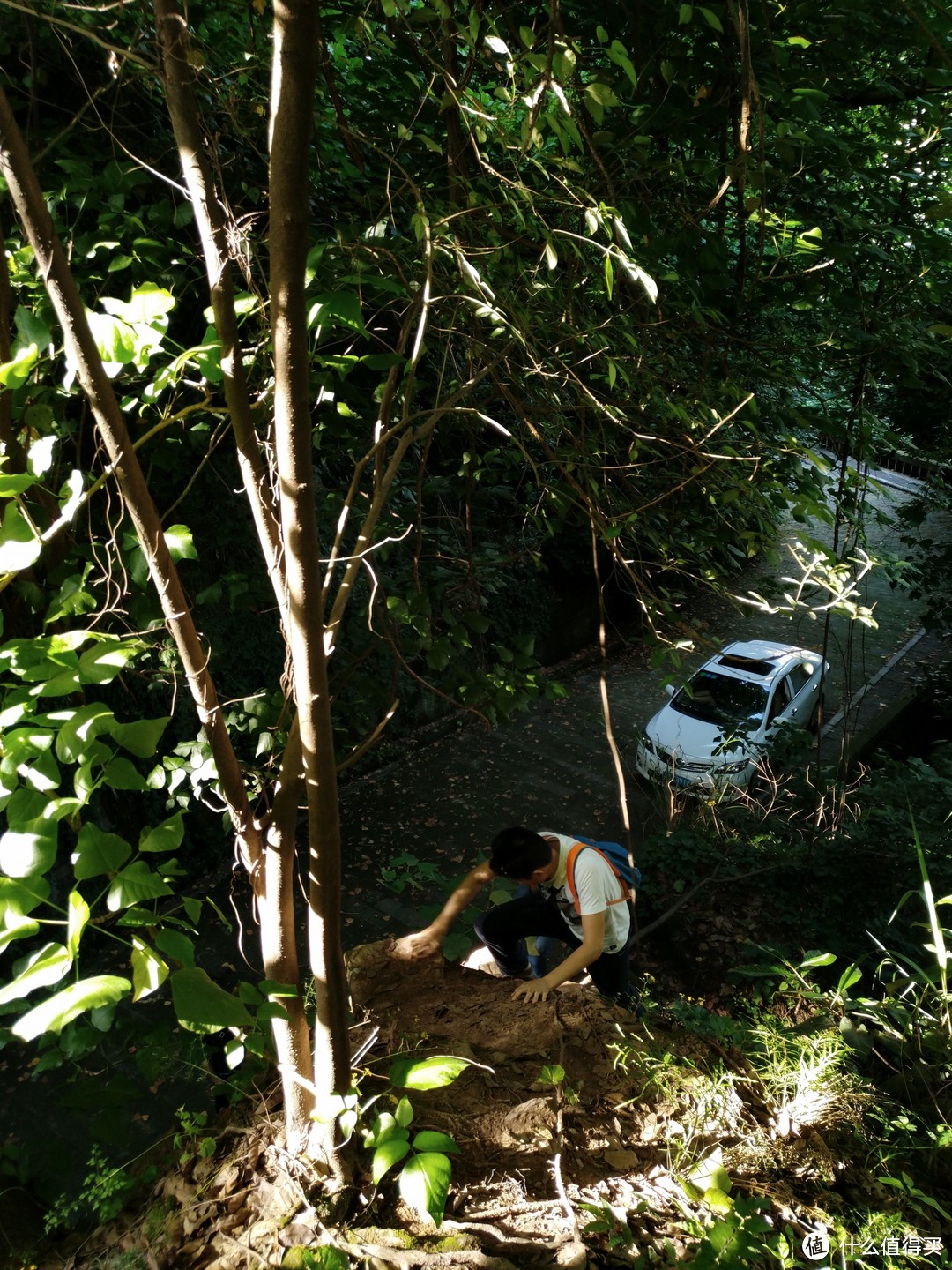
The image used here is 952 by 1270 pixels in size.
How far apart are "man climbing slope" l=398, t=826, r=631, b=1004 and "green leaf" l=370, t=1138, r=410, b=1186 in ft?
5.32

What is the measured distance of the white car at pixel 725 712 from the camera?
9.13m

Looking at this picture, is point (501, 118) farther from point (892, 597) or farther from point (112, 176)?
point (892, 597)

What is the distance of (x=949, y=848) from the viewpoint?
538cm

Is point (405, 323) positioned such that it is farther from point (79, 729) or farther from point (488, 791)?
point (488, 791)

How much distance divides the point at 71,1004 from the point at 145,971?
17cm

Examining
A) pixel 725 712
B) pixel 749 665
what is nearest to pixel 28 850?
pixel 725 712

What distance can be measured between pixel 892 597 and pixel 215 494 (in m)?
15.0

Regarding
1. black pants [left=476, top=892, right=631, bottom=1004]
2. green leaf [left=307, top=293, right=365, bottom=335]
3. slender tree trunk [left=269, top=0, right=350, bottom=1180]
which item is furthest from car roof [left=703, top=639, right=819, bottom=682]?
green leaf [left=307, top=293, right=365, bottom=335]

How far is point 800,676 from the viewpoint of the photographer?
11.2 meters

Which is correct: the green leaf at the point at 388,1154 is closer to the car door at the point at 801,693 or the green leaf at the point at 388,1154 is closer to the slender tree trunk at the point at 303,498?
the slender tree trunk at the point at 303,498

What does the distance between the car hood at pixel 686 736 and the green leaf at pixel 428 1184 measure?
756 centimetres

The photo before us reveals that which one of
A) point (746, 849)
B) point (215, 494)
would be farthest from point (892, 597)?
point (215, 494)

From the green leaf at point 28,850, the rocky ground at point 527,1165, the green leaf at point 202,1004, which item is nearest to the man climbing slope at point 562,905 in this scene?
the rocky ground at point 527,1165

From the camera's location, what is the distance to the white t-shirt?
385 centimetres
